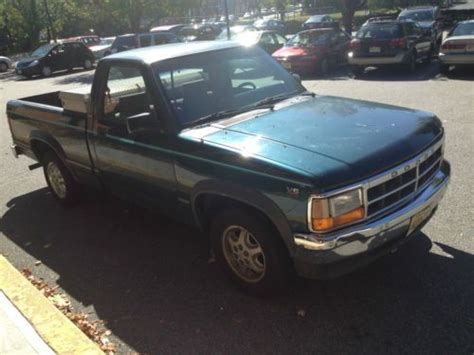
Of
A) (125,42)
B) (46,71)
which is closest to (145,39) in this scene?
(125,42)

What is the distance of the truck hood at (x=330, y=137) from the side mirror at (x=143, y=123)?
1.06 ft

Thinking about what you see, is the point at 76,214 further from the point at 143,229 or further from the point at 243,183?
the point at 243,183

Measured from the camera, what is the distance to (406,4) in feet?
150

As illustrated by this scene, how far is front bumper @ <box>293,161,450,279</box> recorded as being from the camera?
9.84 ft

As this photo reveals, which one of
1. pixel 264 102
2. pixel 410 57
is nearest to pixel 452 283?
pixel 264 102

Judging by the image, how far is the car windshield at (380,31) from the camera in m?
14.3

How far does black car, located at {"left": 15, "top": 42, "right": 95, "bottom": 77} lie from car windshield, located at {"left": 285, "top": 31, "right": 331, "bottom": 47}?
1355 centimetres

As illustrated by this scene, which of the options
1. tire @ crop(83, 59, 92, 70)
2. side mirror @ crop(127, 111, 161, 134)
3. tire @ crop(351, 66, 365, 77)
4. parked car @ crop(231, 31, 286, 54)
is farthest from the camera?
tire @ crop(83, 59, 92, 70)

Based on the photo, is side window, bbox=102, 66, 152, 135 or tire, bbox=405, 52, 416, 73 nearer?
side window, bbox=102, 66, 152, 135

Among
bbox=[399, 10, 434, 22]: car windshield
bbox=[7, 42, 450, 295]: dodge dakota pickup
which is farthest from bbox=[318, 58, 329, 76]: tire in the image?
bbox=[7, 42, 450, 295]: dodge dakota pickup

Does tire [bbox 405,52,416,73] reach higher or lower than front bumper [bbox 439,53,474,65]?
lower

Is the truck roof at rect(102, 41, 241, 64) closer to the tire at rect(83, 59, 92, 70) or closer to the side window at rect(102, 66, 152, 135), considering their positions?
the side window at rect(102, 66, 152, 135)

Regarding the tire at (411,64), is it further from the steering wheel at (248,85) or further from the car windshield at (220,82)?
the steering wheel at (248,85)

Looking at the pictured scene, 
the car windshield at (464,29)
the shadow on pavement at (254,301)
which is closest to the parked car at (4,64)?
the car windshield at (464,29)
